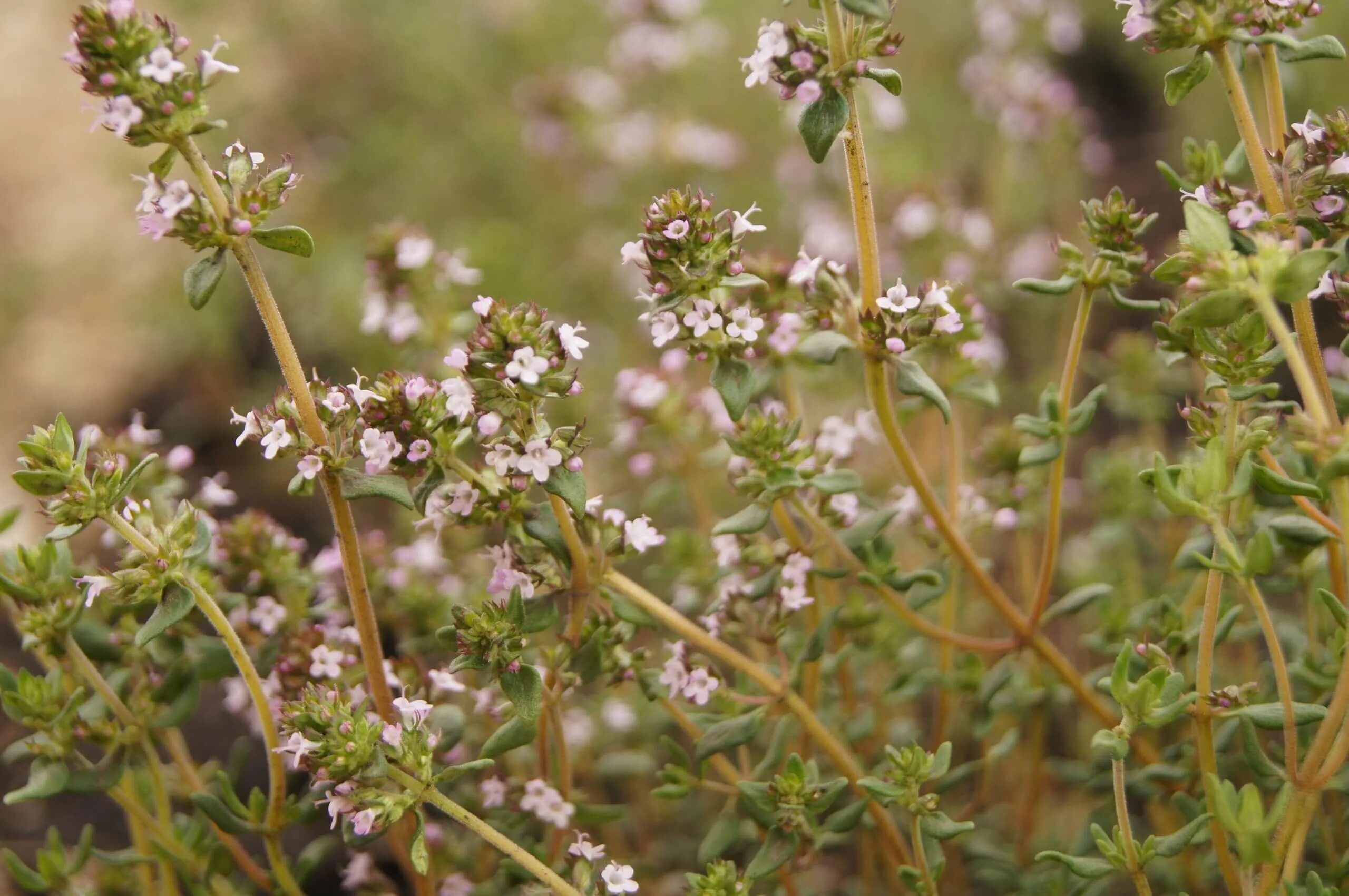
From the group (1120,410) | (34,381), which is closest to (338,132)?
(34,381)

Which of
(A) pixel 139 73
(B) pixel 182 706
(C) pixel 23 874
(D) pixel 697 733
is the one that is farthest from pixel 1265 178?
(C) pixel 23 874

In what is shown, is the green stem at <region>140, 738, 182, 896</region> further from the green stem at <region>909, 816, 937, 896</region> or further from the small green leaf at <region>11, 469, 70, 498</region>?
Answer: the green stem at <region>909, 816, 937, 896</region>

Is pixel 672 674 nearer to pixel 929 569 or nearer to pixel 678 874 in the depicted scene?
pixel 929 569

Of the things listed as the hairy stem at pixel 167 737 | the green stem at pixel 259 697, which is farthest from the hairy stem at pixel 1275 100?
the hairy stem at pixel 167 737

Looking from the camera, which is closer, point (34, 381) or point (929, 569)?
point (929, 569)

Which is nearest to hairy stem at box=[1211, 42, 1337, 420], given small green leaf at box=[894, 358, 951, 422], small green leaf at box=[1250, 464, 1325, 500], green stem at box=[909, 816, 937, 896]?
small green leaf at box=[1250, 464, 1325, 500]

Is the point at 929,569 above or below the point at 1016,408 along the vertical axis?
below
